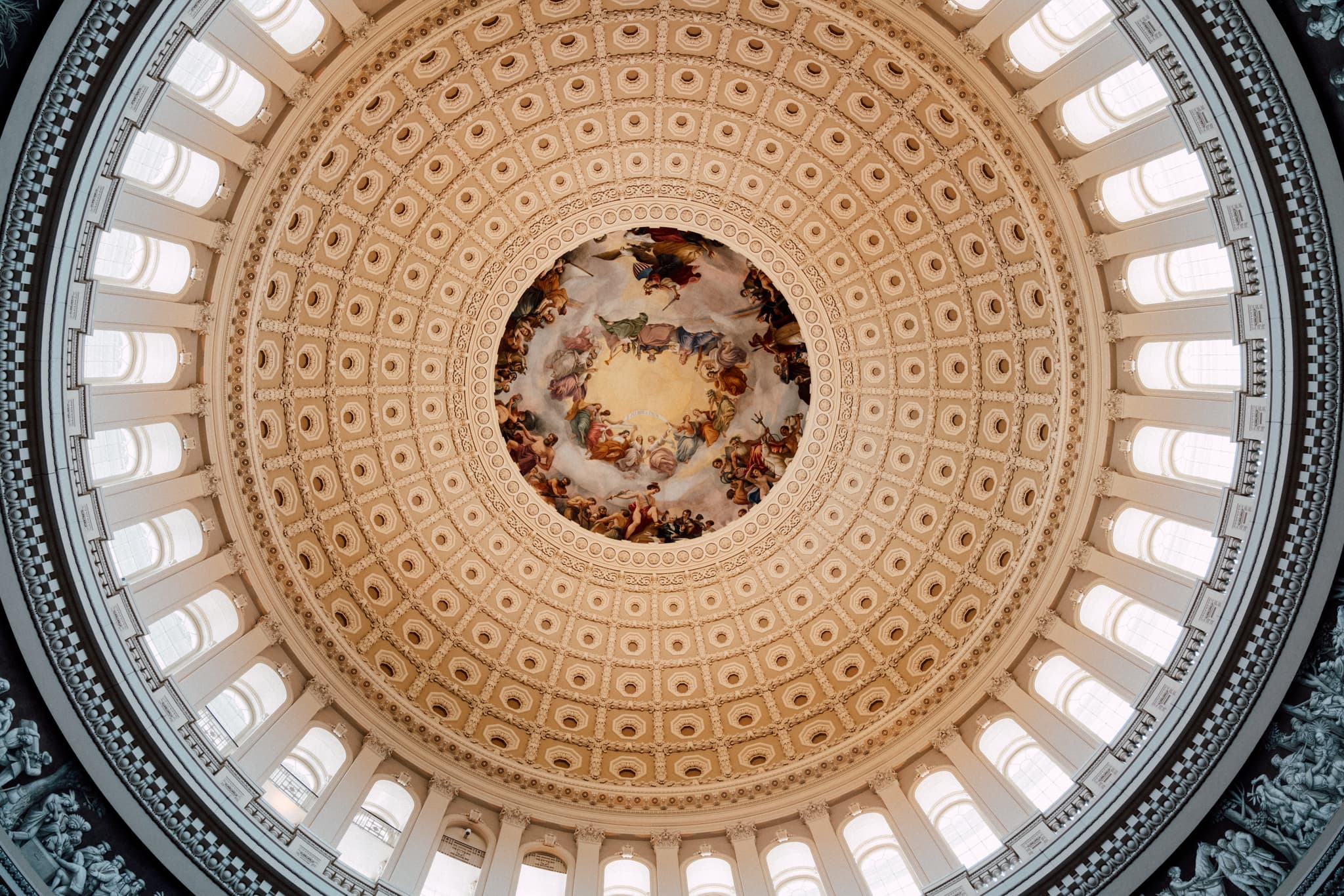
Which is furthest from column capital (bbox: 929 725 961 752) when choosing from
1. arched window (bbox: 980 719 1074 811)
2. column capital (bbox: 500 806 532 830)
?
column capital (bbox: 500 806 532 830)

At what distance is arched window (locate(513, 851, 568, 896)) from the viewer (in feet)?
71.4

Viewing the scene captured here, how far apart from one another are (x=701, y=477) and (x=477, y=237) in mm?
10457

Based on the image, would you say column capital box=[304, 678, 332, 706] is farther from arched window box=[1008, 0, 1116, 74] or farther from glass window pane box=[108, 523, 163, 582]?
arched window box=[1008, 0, 1116, 74]

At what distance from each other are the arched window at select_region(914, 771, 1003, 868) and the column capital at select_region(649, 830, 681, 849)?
19.5ft

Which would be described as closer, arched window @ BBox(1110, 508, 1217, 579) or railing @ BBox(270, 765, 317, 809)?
arched window @ BBox(1110, 508, 1217, 579)

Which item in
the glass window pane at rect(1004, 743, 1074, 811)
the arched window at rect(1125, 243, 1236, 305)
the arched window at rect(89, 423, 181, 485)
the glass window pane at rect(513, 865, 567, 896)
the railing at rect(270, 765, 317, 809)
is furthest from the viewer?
the glass window pane at rect(513, 865, 567, 896)

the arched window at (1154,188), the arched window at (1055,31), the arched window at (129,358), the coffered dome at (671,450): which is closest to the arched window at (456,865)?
the coffered dome at (671,450)

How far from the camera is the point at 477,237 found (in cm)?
2688

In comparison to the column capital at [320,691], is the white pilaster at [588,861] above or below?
below

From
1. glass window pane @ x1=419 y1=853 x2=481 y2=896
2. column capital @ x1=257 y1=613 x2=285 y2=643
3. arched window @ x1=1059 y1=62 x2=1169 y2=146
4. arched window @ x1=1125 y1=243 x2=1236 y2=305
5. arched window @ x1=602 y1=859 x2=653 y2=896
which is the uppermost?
arched window @ x1=1059 y1=62 x2=1169 y2=146

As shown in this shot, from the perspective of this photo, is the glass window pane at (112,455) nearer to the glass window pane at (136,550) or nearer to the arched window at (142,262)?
the glass window pane at (136,550)

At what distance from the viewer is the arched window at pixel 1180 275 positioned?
17.3 metres

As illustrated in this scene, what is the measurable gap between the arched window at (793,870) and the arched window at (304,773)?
10.5 metres

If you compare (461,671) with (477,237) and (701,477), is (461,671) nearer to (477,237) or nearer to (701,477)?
(701,477)
